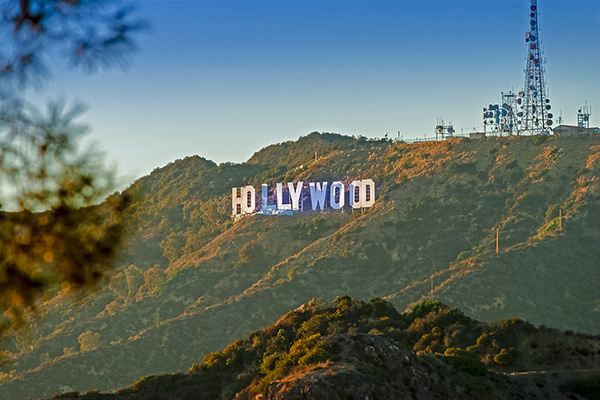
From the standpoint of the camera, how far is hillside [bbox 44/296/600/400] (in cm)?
3588

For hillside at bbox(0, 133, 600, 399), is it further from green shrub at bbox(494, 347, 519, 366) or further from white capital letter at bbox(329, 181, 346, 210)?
green shrub at bbox(494, 347, 519, 366)

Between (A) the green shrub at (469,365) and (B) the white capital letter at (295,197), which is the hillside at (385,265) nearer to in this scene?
(B) the white capital letter at (295,197)

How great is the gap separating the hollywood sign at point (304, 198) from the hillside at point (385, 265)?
2.47m

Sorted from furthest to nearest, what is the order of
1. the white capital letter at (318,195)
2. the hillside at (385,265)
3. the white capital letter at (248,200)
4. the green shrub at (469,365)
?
1. the white capital letter at (248,200)
2. the white capital letter at (318,195)
3. the hillside at (385,265)
4. the green shrub at (469,365)

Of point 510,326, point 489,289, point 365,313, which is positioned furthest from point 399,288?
point 510,326

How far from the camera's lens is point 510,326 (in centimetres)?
5884

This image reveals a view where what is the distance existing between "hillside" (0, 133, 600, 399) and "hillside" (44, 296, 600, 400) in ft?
191

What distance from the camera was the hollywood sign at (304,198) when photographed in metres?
172

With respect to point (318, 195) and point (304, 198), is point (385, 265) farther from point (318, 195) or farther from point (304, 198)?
point (304, 198)

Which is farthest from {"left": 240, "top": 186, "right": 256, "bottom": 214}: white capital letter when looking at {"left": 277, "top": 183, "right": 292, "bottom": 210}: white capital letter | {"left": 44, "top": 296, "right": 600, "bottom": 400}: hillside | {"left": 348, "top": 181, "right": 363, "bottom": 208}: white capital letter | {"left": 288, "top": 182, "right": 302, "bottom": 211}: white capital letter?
{"left": 44, "top": 296, "right": 600, "bottom": 400}: hillside

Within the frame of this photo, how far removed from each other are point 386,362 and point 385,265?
119492 mm

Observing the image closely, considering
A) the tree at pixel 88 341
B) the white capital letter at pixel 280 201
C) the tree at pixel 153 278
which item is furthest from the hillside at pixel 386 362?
the white capital letter at pixel 280 201

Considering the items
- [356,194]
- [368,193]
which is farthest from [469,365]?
[356,194]

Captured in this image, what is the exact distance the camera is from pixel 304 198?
605 ft
